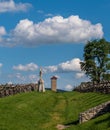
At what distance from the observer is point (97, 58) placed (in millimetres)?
120312

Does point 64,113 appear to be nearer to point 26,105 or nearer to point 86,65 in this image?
point 26,105

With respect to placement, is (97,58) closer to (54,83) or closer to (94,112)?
(54,83)

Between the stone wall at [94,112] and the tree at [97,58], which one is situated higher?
the tree at [97,58]

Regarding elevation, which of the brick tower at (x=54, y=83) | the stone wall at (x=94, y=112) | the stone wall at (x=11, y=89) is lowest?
the stone wall at (x=94, y=112)

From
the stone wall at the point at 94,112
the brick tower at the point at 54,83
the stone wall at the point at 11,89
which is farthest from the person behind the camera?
the brick tower at the point at 54,83

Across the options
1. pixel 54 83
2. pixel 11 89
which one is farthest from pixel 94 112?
pixel 54 83

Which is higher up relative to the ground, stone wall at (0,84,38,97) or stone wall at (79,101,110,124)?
stone wall at (0,84,38,97)

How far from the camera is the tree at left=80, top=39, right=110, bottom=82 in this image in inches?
4641

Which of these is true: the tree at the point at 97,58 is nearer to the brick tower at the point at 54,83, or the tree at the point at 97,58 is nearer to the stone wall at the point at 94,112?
the brick tower at the point at 54,83

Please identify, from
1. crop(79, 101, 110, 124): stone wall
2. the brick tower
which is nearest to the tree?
the brick tower

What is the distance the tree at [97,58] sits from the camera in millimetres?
117875

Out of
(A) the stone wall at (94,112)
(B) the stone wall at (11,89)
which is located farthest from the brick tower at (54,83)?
(A) the stone wall at (94,112)

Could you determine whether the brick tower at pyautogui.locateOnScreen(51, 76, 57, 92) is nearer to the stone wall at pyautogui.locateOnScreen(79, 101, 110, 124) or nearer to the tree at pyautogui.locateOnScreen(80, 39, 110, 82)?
the tree at pyautogui.locateOnScreen(80, 39, 110, 82)

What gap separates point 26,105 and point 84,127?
19383 millimetres
